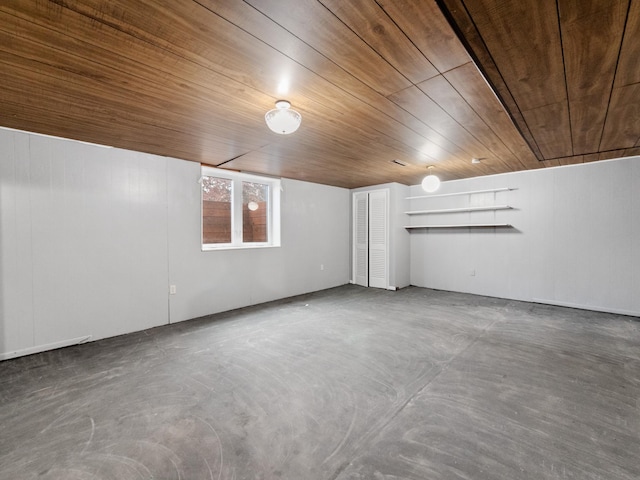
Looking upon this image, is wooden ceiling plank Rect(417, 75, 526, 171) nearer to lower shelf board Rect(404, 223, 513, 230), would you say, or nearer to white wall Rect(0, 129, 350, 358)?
lower shelf board Rect(404, 223, 513, 230)

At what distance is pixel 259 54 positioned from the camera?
160cm

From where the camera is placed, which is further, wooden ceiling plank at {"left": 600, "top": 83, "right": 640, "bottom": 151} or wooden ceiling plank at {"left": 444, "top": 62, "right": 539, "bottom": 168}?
wooden ceiling plank at {"left": 600, "top": 83, "right": 640, "bottom": 151}

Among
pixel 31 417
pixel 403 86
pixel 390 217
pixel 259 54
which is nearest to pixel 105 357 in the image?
pixel 31 417

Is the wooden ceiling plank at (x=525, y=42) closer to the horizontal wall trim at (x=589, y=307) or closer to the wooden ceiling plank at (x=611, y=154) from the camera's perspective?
the wooden ceiling plank at (x=611, y=154)

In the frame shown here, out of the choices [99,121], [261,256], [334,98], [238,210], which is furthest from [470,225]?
[99,121]

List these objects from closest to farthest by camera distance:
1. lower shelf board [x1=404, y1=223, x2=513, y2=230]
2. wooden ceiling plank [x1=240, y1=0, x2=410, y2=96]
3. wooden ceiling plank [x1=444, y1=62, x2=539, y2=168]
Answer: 1. wooden ceiling plank [x1=240, y1=0, x2=410, y2=96]
2. wooden ceiling plank [x1=444, y1=62, x2=539, y2=168]
3. lower shelf board [x1=404, y1=223, x2=513, y2=230]

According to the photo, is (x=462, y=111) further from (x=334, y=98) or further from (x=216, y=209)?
(x=216, y=209)

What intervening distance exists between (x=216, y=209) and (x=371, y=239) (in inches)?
125

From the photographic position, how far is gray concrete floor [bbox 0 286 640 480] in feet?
4.88

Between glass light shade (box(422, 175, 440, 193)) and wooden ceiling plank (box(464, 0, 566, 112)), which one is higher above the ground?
wooden ceiling plank (box(464, 0, 566, 112))

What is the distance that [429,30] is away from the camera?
4.67ft

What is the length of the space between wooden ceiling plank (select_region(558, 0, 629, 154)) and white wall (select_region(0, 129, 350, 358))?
12.8 feet

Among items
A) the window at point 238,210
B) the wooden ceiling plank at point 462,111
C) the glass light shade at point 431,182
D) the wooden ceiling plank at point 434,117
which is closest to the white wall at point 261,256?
the window at point 238,210

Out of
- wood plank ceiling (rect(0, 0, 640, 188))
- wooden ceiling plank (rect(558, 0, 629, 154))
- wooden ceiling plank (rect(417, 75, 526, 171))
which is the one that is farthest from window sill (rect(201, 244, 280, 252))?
wooden ceiling plank (rect(558, 0, 629, 154))
